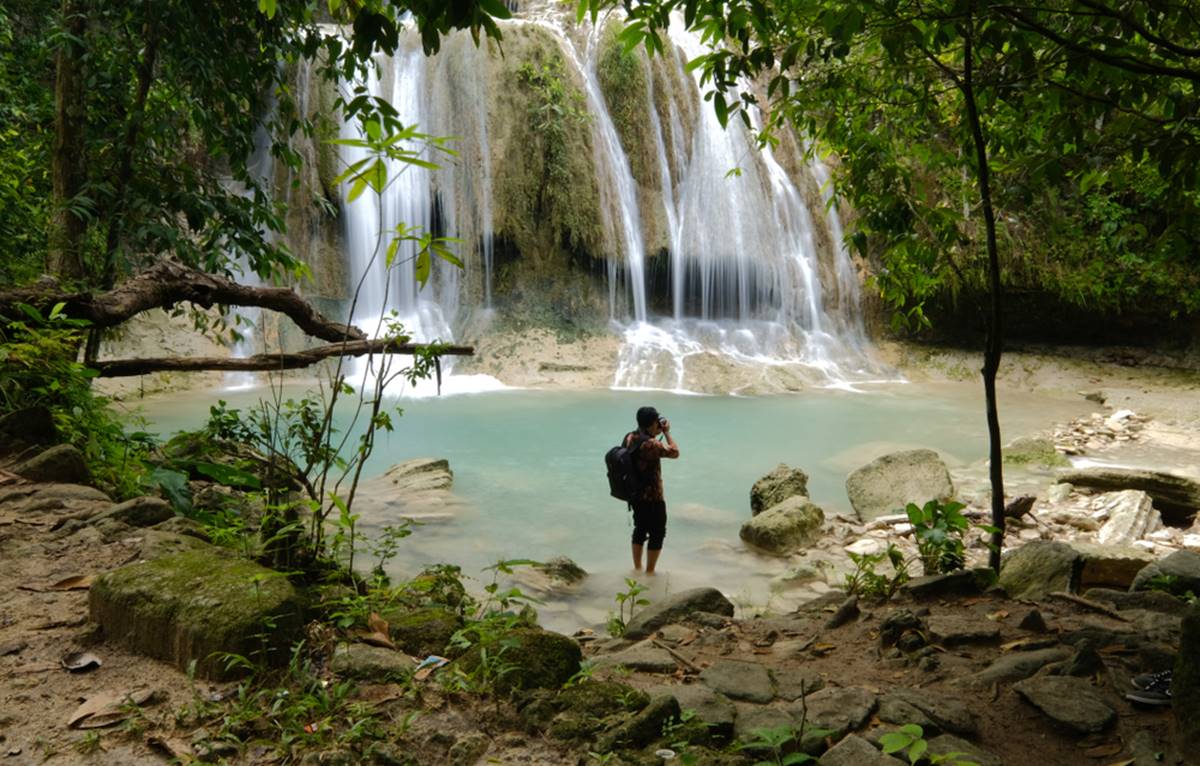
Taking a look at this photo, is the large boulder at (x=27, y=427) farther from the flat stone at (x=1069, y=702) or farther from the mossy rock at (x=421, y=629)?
the flat stone at (x=1069, y=702)

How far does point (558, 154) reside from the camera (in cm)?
1830

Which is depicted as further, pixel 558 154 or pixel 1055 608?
pixel 558 154

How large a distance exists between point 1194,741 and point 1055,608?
69.8 inches

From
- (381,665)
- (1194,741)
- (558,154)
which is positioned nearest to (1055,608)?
(1194,741)

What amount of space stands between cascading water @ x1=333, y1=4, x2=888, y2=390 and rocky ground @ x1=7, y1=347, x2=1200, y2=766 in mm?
13306

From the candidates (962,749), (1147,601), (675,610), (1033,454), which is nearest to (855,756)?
(962,749)

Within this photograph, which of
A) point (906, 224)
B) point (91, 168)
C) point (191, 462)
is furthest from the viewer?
point (91, 168)

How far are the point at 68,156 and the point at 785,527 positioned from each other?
5.89m

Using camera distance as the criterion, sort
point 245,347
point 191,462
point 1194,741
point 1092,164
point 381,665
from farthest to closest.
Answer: point 245,347
point 191,462
point 1092,164
point 381,665
point 1194,741

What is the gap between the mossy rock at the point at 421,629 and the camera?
250 cm

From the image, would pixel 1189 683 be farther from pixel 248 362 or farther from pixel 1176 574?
pixel 248 362

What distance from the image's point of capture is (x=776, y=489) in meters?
7.59

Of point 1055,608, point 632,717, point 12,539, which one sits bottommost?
point 1055,608

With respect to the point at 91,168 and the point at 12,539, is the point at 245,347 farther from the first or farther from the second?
the point at 12,539
